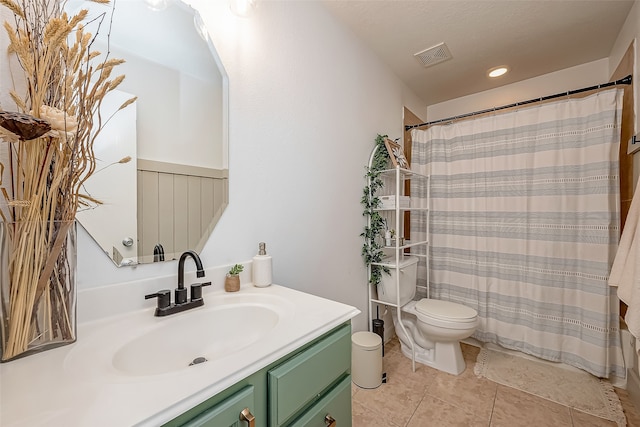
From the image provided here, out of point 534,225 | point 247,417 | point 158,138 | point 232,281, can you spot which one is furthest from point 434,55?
point 247,417

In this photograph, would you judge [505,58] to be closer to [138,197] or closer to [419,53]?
[419,53]

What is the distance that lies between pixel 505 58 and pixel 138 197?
2649mm

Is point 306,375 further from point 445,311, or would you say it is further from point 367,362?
point 445,311

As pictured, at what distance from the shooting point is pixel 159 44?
942 millimetres

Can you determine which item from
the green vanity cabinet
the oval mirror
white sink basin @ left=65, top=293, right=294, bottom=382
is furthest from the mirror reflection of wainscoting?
the green vanity cabinet

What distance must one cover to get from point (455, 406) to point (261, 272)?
1.37 meters

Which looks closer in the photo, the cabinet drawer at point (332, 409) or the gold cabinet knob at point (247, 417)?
the gold cabinet knob at point (247, 417)

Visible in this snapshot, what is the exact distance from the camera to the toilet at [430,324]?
1.73 meters

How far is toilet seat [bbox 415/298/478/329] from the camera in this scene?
171 centimetres

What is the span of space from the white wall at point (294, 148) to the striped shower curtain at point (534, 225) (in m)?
0.81

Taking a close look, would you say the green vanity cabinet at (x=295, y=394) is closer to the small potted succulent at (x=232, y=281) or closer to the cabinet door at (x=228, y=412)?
the cabinet door at (x=228, y=412)

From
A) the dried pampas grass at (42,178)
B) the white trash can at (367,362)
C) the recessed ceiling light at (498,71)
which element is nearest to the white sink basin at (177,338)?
the dried pampas grass at (42,178)

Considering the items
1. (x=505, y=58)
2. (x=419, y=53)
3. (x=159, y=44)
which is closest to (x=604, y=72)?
(x=505, y=58)

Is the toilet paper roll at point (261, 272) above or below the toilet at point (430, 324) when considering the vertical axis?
above
